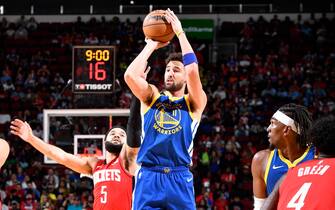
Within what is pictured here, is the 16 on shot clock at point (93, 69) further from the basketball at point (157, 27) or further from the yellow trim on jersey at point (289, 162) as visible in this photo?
the yellow trim on jersey at point (289, 162)

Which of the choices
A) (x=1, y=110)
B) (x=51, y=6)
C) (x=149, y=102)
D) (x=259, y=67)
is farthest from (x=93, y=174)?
(x=51, y=6)

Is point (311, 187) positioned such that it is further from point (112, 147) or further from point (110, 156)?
point (110, 156)

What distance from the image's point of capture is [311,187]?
3.55 meters

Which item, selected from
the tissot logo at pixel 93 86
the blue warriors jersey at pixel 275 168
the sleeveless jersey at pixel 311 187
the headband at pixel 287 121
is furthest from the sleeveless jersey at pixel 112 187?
the tissot logo at pixel 93 86

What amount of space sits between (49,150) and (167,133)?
6.01 ft

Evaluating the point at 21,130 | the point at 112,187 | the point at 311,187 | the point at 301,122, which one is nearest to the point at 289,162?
the point at 301,122

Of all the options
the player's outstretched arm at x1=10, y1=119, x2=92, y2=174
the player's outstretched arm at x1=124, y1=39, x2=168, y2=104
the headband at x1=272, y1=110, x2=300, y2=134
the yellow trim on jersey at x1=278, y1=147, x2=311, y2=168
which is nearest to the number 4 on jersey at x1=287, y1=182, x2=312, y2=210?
the headband at x1=272, y1=110, x2=300, y2=134

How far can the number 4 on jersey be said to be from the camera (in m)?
3.54

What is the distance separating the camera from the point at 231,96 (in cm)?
1920

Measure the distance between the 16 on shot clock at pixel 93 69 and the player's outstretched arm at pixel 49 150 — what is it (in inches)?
178

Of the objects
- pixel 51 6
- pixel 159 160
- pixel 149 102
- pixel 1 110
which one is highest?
pixel 51 6

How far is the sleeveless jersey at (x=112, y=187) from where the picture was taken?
709 cm

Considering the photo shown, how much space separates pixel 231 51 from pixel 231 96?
4.02 m

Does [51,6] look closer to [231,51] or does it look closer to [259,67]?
[231,51]
